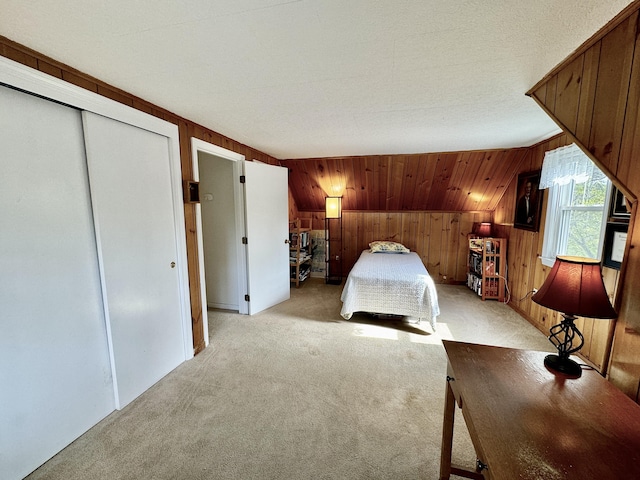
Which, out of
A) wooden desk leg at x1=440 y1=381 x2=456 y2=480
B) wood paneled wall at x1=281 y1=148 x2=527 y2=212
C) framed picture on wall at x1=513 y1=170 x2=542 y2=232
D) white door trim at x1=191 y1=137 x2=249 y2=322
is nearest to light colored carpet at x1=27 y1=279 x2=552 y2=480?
wooden desk leg at x1=440 y1=381 x2=456 y2=480

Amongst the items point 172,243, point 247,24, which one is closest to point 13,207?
point 172,243

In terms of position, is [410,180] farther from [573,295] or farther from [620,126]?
[573,295]

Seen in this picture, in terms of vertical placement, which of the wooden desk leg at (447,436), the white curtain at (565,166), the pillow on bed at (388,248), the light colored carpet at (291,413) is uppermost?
the white curtain at (565,166)

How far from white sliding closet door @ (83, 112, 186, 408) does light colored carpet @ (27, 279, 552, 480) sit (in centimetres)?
27

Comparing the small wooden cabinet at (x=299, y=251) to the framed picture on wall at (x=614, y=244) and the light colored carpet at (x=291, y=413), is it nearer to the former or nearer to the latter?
the light colored carpet at (x=291, y=413)

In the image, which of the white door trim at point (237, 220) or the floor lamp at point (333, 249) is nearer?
the white door trim at point (237, 220)

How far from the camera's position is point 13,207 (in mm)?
1258

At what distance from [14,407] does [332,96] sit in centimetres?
245

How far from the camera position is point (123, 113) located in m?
1.68

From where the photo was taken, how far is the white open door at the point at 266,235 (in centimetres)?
313

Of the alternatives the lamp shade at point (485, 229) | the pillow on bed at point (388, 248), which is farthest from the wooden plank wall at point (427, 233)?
the pillow on bed at point (388, 248)

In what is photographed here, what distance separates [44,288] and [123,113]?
3.73 ft

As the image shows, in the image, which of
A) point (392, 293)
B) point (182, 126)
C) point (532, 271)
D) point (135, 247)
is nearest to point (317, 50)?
point (182, 126)

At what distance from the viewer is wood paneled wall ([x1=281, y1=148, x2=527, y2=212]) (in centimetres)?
365
